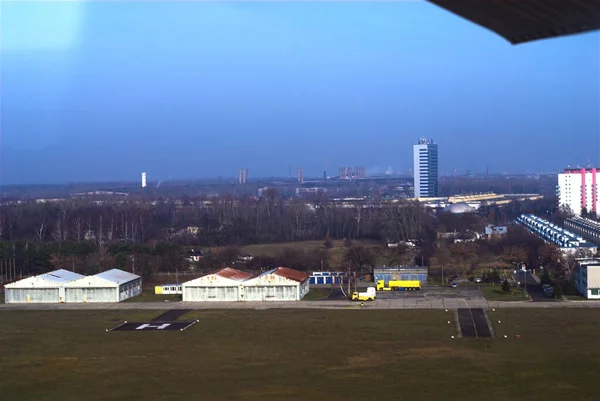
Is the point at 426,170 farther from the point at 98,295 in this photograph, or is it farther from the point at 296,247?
the point at 98,295

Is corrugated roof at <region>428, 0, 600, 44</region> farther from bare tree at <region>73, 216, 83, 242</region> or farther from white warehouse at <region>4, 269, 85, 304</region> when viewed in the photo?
bare tree at <region>73, 216, 83, 242</region>

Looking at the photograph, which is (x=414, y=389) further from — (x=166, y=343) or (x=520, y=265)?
(x=520, y=265)

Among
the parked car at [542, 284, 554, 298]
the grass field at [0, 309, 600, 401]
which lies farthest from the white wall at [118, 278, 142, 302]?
the parked car at [542, 284, 554, 298]

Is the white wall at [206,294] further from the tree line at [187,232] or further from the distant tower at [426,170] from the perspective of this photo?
the distant tower at [426,170]

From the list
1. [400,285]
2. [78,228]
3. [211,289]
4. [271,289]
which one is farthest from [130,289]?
[78,228]

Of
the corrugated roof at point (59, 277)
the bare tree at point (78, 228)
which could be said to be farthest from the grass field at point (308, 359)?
the bare tree at point (78, 228)

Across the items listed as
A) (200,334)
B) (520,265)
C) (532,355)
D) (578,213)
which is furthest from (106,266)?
(578,213)
